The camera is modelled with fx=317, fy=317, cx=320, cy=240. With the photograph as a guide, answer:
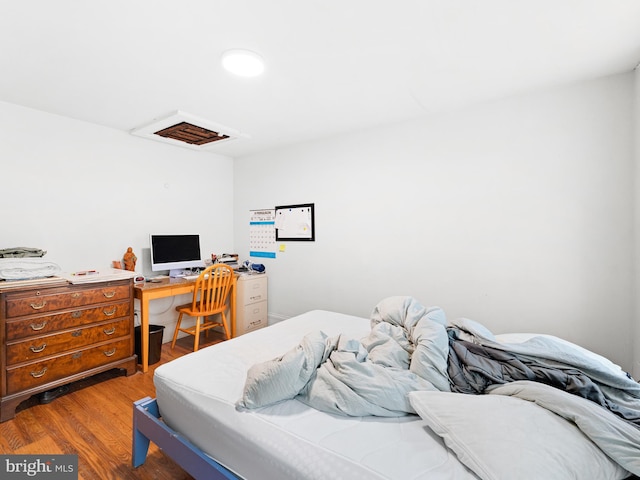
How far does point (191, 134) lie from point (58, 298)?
6.03ft

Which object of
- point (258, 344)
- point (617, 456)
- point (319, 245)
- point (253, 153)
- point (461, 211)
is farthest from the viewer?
point (253, 153)

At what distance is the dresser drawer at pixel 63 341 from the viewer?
2104 mm

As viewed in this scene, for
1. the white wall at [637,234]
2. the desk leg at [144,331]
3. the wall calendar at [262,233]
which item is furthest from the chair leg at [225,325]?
the white wall at [637,234]

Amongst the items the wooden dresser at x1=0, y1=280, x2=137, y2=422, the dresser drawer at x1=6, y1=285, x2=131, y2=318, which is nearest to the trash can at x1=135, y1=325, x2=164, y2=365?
the wooden dresser at x1=0, y1=280, x2=137, y2=422

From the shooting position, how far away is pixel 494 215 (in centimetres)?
245

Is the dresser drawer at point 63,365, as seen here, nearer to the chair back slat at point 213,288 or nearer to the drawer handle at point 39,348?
the drawer handle at point 39,348

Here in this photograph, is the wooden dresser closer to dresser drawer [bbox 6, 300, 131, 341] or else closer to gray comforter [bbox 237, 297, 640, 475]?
dresser drawer [bbox 6, 300, 131, 341]

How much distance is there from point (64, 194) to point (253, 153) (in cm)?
200

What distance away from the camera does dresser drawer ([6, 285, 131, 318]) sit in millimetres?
2090

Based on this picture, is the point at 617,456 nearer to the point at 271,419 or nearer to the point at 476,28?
the point at 271,419

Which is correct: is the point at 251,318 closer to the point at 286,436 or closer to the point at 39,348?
the point at 39,348

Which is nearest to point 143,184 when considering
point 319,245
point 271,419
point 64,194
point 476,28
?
point 64,194

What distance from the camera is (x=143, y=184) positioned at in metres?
3.31

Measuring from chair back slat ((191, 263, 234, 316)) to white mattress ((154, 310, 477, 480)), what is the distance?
4.94ft
